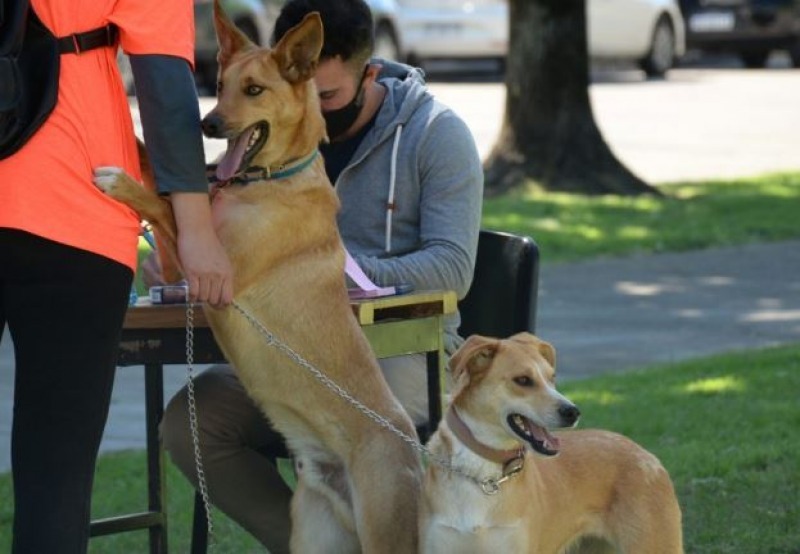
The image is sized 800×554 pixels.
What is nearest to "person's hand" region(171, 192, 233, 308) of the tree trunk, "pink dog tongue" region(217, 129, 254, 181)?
"pink dog tongue" region(217, 129, 254, 181)

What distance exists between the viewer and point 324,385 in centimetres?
438

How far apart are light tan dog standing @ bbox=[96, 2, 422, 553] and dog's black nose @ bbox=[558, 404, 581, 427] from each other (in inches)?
17.9

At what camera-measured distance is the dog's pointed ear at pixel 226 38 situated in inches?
176

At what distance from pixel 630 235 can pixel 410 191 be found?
8.04 metres

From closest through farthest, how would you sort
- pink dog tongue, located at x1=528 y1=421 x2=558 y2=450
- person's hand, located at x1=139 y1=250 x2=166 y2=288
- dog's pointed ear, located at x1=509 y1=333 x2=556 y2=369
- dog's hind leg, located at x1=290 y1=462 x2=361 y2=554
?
pink dog tongue, located at x1=528 y1=421 x2=558 y2=450
dog's pointed ear, located at x1=509 y1=333 x2=556 y2=369
dog's hind leg, located at x1=290 y1=462 x2=361 y2=554
person's hand, located at x1=139 y1=250 x2=166 y2=288

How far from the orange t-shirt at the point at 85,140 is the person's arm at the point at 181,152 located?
4 centimetres

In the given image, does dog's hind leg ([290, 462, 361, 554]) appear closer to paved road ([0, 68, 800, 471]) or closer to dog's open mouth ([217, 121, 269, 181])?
dog's open mouth ([217, 121, 269, 181])

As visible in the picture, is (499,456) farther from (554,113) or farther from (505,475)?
(554,113)

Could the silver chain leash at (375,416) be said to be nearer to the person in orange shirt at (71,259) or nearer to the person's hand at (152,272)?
the person's hand at (152,272)

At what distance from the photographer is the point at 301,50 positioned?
427 centimetres

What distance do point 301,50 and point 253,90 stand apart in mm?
157

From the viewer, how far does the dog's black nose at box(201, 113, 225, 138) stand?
Answer: 4.17m

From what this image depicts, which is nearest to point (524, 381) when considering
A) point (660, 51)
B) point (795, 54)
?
point (660, 51)

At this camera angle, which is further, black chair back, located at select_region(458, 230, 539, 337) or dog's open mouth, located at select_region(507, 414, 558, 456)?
black chair back, located at select_region(458, 230, 539, 337)
